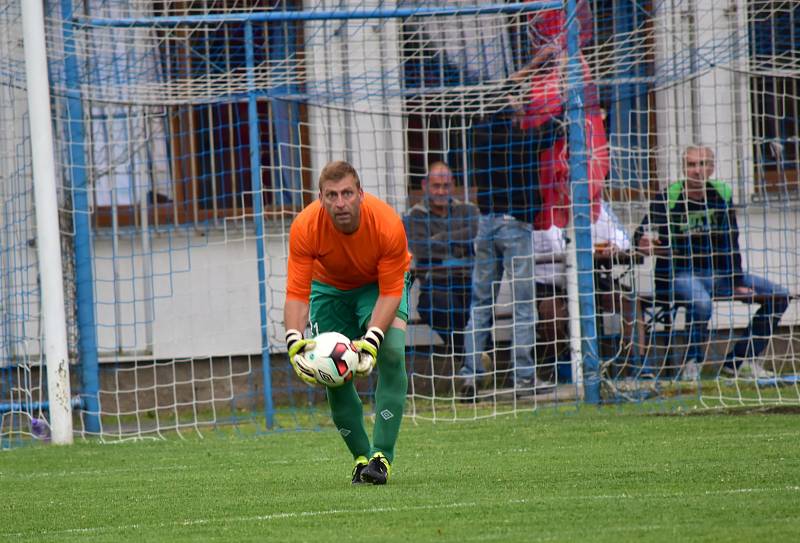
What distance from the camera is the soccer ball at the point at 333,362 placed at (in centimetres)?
621

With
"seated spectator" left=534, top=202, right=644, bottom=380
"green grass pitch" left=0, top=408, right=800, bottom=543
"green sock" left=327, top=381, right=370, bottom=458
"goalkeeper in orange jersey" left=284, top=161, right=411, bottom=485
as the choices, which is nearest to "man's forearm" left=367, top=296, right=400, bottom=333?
"goalkeeper in orange jersey" left=284, top=161, right=411, bottom=485

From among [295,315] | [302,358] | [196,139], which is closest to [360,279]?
[295,315]

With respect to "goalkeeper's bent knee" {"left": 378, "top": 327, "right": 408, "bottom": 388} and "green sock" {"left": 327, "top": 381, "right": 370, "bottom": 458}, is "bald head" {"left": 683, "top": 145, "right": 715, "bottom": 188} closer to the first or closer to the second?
"goalkeeper's bent knee" {"left": 378, "top": 327, "right": 408, "bottom": 388}

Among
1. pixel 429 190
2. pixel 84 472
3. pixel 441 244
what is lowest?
pixel 84 472

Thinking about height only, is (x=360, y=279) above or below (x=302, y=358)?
above

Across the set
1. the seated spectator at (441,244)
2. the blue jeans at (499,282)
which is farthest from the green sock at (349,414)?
the seated spectator at (441,244)

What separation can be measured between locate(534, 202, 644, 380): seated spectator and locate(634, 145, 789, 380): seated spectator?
269 millimetres

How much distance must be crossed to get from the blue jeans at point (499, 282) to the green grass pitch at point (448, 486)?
1387 mm

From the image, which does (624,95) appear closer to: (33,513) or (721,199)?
(721,199)

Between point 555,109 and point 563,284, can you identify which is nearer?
point 555,109

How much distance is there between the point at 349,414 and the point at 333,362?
641 mm

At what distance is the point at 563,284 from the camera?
467 inches

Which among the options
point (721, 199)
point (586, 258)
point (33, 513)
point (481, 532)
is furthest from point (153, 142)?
point (481, 532)

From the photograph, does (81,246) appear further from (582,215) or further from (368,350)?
(368,350)
